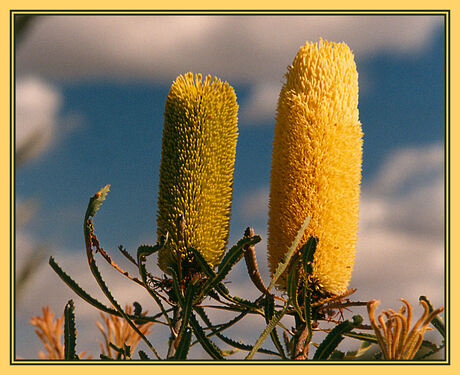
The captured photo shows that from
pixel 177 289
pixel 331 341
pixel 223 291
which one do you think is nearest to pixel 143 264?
pixel 177 289

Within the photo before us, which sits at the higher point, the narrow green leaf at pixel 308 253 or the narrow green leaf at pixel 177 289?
the narrow green leaf at pixel 308 253

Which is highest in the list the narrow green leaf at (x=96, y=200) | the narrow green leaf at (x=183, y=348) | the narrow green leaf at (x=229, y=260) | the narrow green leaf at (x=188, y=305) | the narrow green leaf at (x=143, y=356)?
the narrow green leaf at (x=96, y=200)

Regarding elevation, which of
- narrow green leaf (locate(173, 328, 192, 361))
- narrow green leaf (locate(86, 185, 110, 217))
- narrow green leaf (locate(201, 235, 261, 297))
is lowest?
narrow green leaf (locate(173, 328, 192, 361))

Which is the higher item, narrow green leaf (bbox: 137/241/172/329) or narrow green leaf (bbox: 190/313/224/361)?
narrow green leaf (bbox: 137/241/172/329)

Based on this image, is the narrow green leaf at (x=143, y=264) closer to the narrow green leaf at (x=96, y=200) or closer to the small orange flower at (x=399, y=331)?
the narrow green leaf at (x=96, y=200)

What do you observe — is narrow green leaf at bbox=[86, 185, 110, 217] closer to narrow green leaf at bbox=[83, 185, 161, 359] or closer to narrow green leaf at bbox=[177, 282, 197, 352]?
narrow green leaf at bbox=[83, 185, 161, 359]

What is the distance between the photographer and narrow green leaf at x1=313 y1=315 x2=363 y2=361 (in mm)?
1521

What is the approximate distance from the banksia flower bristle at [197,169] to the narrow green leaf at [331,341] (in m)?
0.48

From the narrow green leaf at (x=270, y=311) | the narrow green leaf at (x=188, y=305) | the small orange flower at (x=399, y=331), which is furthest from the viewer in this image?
the narrow green leaf at (x=270, y=311)

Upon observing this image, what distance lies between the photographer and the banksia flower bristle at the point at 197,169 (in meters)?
1.74

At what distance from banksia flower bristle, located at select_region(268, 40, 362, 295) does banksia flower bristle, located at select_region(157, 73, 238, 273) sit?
0.20m

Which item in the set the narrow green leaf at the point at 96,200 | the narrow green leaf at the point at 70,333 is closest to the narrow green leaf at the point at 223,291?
the narrow green leaf at the point at 96,200

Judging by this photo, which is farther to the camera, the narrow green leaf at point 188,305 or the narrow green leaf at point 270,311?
the narrow green leaf at point 270,311

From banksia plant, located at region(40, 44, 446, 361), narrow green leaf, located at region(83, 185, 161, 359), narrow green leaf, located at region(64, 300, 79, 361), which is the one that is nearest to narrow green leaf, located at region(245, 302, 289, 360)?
banksia plant, located at region(40, 44, 446, 361)
